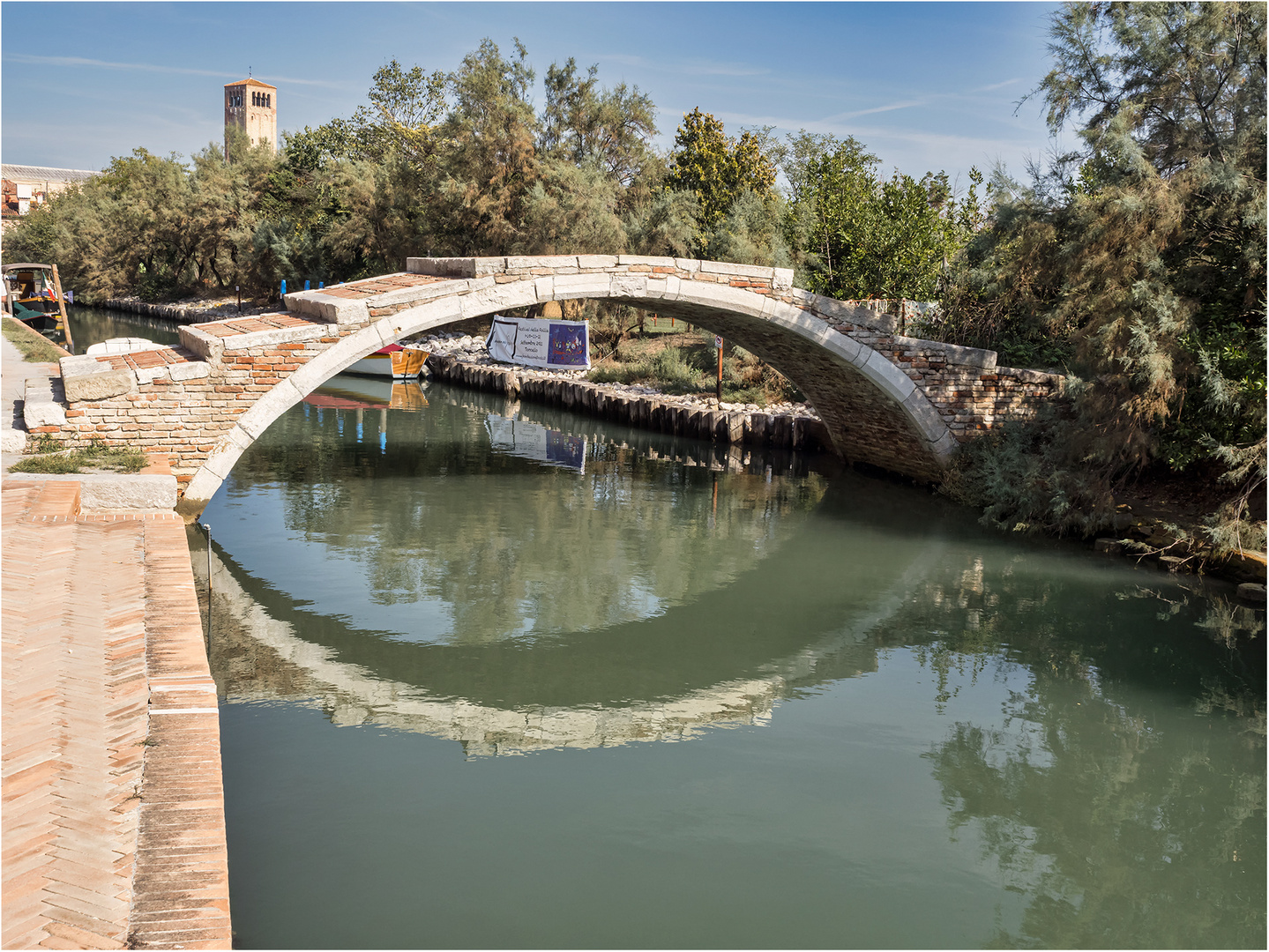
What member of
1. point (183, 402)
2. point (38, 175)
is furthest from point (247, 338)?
point (38, 175)

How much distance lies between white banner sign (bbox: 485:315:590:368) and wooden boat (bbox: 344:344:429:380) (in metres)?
3.29

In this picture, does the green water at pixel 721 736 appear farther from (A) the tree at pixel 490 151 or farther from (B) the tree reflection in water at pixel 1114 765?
(A) the tree at pixel 490 151

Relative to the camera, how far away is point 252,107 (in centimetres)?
9462

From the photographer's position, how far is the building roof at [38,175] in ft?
408

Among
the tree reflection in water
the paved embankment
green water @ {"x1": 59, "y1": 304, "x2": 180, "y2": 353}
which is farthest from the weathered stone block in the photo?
green water @ {"x1": 59, "y1": 304, "x2": 180, "y2": 353}

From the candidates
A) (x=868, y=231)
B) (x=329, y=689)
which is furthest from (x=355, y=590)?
(x=868, y=231)

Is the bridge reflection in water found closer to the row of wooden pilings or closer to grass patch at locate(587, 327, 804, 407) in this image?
the row of wooden pilings

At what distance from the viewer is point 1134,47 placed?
10.8 metres

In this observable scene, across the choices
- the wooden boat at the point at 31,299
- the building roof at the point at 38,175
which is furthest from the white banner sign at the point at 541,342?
the building roof at the point at 38,175

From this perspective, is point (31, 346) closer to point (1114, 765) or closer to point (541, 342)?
point (541, 342)

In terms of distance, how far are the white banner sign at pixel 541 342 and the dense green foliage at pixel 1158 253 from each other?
1179 centimetres

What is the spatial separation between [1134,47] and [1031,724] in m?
7.89

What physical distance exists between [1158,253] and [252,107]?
326 feet

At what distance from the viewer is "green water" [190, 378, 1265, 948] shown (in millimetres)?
4637
